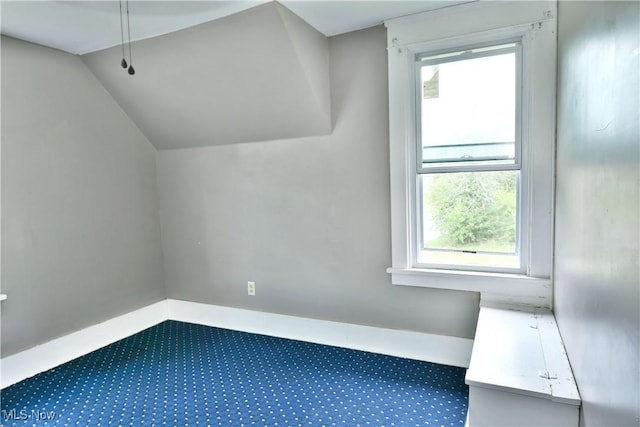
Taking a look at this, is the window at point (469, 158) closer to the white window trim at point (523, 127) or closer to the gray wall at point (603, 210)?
the white window trim at point (523, 127)

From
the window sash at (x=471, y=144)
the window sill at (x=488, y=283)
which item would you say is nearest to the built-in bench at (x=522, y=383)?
the window sill at (x=488, y=283)

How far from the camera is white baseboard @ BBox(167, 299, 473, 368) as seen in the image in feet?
8.02

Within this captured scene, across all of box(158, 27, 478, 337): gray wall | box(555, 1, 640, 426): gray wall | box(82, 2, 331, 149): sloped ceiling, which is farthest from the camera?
box(158, 27, 478, 337): gray wall

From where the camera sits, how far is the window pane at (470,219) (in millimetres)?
2260

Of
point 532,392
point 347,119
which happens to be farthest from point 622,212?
point 347,119

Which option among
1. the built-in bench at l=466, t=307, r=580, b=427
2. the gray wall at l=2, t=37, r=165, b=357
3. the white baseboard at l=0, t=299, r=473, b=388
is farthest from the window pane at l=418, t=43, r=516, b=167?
the gray wall at l=2, t=37, r=165, b=357

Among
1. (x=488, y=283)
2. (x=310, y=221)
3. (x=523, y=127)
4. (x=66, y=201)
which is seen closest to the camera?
(x=523, y=127)

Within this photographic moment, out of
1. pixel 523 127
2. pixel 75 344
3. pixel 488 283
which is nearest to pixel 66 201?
pixel 75 344

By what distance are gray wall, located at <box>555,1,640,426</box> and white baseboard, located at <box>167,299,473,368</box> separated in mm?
929

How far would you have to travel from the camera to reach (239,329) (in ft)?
10.3

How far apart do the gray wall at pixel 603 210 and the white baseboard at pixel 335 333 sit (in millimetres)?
929

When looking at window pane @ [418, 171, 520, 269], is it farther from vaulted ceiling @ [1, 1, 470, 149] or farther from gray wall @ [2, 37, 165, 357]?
gray wall @ [2, 37, 165, 357]

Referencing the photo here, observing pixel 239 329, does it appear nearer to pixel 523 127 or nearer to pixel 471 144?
pixel 471 144

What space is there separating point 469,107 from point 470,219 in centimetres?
67
